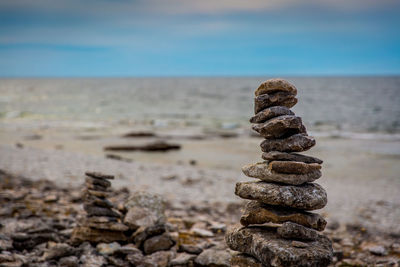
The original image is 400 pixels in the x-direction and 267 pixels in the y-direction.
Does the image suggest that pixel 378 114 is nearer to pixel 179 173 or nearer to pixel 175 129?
pixel 175 129

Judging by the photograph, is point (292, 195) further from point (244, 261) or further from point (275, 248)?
point (244, 261)

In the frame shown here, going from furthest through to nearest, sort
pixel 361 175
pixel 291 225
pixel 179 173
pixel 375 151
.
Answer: pixel 375 151 < pixel 361 175 < pixel 179 173 < pixel 291 225

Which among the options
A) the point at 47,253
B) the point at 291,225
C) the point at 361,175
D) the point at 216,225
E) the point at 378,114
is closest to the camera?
the point at 291,225

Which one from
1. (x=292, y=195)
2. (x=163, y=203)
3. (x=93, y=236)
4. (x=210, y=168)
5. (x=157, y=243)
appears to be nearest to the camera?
(x=292, y=195)

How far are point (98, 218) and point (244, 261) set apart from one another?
13.1 feet

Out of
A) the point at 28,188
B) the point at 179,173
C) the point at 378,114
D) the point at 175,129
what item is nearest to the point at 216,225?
the point at 28,188

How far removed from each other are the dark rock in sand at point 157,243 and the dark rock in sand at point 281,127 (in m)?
3.82

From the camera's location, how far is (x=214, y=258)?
8.05 meters

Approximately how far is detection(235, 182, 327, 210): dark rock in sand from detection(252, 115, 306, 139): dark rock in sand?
2.56ft

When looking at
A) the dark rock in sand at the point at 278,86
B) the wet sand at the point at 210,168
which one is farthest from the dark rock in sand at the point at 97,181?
the wet sand at the point at 210,168

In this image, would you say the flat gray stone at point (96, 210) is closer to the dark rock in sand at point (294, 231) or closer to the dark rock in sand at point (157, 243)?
the dark rock in sand at point (157, 243)

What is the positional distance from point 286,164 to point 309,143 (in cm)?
48

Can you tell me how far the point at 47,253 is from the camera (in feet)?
26.6

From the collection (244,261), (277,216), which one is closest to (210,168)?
(244,261)
